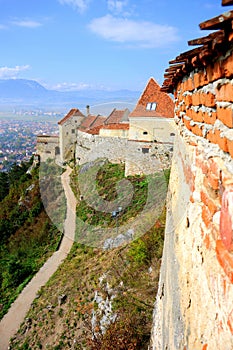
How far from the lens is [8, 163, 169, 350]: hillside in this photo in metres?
7.24

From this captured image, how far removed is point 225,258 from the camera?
1647mm

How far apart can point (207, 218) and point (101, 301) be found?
7.96m

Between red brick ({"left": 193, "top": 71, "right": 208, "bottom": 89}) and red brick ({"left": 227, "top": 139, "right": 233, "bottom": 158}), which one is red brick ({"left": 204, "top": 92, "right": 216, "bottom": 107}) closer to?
red brick ({"left": 193, "top": 71, "right": 208, "bottom": 89})

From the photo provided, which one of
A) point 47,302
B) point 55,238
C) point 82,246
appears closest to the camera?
point 47,302

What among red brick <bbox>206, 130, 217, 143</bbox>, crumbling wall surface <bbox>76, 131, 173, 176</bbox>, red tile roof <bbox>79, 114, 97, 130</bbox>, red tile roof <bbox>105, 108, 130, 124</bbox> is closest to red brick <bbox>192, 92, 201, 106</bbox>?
red brick <bbox>206, 130, 217, 143</bbox>

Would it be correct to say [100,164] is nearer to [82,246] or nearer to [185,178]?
[82,246]

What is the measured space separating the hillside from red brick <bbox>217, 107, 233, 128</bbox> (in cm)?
612

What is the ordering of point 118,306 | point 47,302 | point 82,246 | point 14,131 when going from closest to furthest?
point 118,306 → point 47,302 → point 82,246 → point 14,131

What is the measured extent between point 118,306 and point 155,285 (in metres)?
1.13

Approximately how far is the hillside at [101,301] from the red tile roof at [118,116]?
1012 cm

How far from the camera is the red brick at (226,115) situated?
1557 millimetres

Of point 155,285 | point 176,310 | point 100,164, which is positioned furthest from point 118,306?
point 100,164

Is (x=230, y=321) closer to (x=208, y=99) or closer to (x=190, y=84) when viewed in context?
(x=208, y=99)

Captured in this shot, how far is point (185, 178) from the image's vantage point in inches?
119
